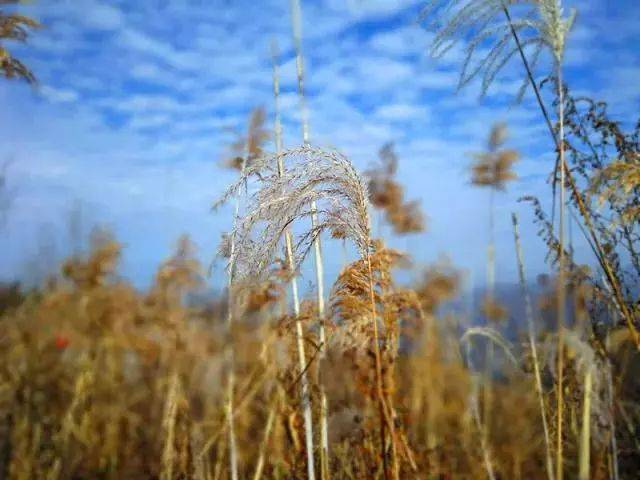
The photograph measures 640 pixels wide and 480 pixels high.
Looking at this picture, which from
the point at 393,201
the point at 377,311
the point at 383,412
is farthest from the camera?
the point at 393,201

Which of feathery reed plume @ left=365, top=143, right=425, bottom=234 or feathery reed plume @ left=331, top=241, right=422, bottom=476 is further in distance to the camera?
feathery reed plume @ left=365, top=143, right=425, bottom=234

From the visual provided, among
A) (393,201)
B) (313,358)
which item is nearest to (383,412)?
(313,358)

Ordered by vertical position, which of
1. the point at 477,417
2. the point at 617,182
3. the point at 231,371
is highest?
the point at 617,182

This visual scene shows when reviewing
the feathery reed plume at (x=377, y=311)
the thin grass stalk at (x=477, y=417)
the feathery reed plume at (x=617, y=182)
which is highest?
the feathery reed plume at (x=617, y=182)

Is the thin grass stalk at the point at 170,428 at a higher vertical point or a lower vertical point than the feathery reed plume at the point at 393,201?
lower

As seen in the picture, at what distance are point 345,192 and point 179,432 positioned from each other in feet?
5.54

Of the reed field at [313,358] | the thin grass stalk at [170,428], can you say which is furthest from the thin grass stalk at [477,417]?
the thin grass stalk at [170,428]

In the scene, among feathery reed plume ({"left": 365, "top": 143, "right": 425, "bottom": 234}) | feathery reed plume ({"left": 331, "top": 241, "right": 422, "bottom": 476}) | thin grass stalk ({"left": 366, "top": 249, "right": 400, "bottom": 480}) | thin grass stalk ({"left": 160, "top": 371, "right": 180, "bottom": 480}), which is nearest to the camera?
thin grass stalk ({"left": 366, "top": 249, "right": 400, "bottom": 480})

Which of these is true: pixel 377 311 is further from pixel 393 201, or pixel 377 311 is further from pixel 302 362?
pixel 393 201

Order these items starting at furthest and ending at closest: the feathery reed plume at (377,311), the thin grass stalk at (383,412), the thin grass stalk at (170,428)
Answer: the thin grass stalk at (170,428), the feathery reed plume at (377,311), the thin grass stalk at (383,412)

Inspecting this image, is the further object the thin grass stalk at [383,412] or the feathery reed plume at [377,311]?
the feathery reed plume at [377,311]

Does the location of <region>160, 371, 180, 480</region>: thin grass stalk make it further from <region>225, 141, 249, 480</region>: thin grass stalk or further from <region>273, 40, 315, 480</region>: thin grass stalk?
<region>273, 40, 315, 480</region>: thin grass stalk

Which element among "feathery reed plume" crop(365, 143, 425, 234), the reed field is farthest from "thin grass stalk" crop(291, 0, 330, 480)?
"feathery reed plume" crop(365, 143, 425, 234)

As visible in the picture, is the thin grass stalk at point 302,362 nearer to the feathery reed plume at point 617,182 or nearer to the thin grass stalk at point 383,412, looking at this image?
the thin grass stalk at point 383,412
